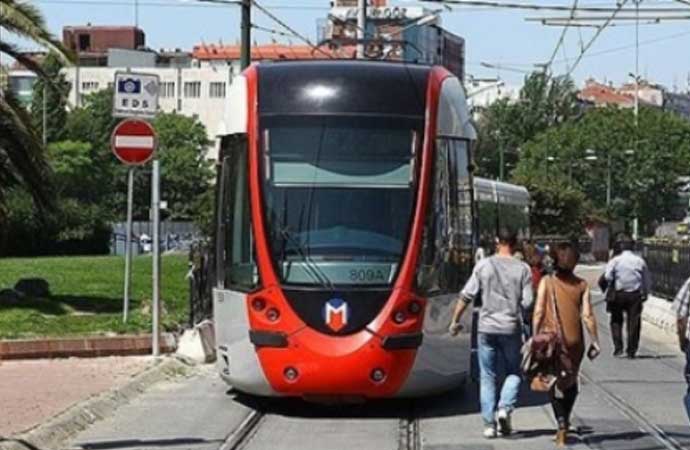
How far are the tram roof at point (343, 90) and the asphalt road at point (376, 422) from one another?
3036 millimetres

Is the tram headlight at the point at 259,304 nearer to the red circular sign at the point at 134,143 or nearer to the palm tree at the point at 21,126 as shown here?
the red circular sign at the point at 134,143

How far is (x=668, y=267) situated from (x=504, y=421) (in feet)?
77.1

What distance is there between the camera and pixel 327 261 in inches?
587

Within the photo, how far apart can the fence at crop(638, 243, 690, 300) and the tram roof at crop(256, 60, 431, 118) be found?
60.5 feet

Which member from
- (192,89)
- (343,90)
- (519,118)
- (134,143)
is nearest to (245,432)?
(343,90)

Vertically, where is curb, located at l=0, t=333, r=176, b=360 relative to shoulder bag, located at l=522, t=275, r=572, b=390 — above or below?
below

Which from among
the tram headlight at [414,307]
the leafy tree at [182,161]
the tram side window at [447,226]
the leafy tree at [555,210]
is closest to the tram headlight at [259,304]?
the tram headlight at [414,307]

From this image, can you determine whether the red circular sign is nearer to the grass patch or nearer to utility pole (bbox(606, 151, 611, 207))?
the grass patch

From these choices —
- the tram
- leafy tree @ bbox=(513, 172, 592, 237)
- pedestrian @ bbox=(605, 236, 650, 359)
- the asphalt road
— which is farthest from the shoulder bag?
leafy tree @ bbox=(513, 172, 592, 237)

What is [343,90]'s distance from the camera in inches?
615

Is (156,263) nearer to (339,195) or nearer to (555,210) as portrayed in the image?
(339,195)

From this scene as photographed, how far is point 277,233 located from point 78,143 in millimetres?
95596

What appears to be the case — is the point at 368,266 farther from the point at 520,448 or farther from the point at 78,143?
the point at 78,143

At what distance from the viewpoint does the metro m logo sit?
14672mm
